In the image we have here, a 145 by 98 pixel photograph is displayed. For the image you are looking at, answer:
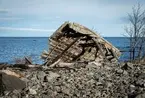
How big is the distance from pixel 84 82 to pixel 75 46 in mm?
5834

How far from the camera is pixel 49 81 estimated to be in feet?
32.8

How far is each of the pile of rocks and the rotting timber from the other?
Answer: 3.63m

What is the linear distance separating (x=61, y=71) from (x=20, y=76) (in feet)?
5.34

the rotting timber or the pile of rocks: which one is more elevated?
the rotting timber

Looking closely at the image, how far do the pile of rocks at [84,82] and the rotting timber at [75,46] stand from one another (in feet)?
11.9

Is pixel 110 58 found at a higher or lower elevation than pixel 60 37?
lower

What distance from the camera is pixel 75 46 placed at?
1577cm

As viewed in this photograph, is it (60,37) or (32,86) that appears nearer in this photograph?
(32,86)

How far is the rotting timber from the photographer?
15258 millimetres

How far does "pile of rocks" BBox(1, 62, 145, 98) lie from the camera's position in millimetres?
9148

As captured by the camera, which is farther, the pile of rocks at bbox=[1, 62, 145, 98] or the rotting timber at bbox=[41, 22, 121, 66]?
the rotting timber at bbox=[41, 22, 121, 66]

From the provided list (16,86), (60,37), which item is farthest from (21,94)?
(60,37)

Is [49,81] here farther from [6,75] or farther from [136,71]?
[136,71]

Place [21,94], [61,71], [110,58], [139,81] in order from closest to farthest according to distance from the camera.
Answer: [21,94] → [139,81] → [61,71] → [110,58]
